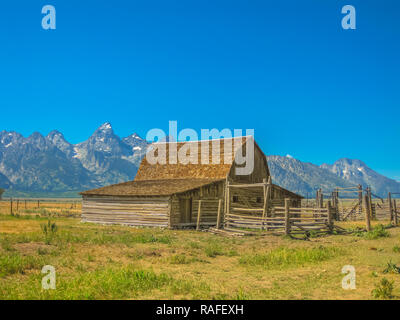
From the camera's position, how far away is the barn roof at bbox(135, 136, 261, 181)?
3074cm

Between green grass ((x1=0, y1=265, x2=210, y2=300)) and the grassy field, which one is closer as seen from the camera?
green grass ((x1=0, y1=265, x2=210, y2=300))

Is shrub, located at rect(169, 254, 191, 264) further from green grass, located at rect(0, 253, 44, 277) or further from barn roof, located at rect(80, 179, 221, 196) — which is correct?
barn roof, located at rect(80, 179, 221, 196)

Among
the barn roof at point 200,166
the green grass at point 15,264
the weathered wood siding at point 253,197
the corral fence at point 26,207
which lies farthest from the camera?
the corral fence at point 26,207

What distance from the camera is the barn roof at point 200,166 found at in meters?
30.7

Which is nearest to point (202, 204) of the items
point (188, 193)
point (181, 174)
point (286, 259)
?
point (188, 193)

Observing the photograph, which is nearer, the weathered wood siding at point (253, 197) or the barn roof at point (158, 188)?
the barn roof at point (158, 188)

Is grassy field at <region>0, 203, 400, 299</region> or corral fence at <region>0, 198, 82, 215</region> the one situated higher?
grassy field at <region>0, 203, 400, 299</region>

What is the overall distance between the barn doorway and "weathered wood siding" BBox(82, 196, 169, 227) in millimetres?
1310

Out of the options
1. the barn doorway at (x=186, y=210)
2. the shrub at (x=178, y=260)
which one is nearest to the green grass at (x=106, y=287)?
the shrub at (x=178, y=260)

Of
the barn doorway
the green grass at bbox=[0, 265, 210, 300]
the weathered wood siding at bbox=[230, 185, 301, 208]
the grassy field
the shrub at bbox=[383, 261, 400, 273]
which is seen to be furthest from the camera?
the weathered wood siding at bbox=[230, 185, 301, 208]

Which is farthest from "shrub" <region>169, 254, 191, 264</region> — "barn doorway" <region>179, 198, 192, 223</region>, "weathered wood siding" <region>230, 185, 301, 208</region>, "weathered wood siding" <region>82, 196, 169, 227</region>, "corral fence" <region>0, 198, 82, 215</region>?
"corral fence" <region>0, 198, 82, 215</region>

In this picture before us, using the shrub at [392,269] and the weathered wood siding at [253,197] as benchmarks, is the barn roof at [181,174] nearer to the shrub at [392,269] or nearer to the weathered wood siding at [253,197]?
the weathered wood siding at [253,197]

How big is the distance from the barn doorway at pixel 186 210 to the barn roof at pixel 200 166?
12.2 feet

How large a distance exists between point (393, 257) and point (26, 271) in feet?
37.8
